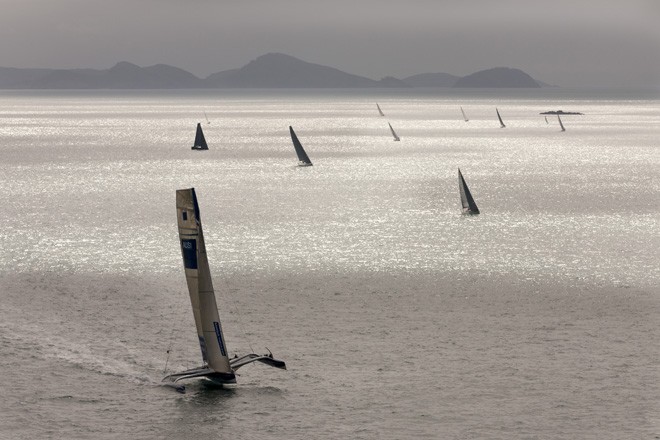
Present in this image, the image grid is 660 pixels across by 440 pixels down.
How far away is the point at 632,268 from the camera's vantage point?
36469mm

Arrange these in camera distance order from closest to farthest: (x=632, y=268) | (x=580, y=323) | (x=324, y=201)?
(x=580, y=323), (x=632, y=268), (x=324, y=201)

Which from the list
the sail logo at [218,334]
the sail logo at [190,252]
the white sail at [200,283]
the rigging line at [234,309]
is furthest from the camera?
the rigging line at [234,309]

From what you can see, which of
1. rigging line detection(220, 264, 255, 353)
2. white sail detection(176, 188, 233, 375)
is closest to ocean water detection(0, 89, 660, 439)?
rigging line detection(220, 264, 255, 353)

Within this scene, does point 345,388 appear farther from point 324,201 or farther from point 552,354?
point 324,201

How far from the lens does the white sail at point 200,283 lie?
800 inches

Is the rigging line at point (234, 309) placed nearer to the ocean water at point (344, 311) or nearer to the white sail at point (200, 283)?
the ocean water at point (344, 311)

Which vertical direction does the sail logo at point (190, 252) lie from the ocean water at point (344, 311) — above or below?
above

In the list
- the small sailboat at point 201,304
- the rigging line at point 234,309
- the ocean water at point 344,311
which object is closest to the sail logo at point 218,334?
the small sailboat at point 201,304

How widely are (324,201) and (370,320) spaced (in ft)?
102

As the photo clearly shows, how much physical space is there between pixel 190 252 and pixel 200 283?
0.71m

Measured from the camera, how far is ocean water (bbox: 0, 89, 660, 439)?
66.8ft

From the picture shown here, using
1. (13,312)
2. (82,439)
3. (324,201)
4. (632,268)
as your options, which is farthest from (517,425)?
(324,201)

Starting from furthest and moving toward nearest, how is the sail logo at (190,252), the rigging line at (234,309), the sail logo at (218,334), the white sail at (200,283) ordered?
the rigging line at (234,309)
the sail logo at (218,334)
the sail logo at (190,252)
the white sail at (200,283)

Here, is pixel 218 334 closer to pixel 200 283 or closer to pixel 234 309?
pixel 200 283
